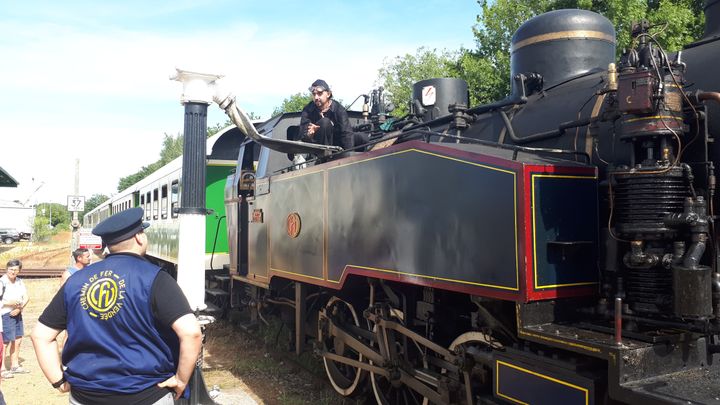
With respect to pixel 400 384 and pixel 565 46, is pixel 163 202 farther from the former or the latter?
pixel 565 46

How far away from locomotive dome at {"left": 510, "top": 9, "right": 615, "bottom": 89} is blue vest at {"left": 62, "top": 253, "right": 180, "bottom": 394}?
2930mm

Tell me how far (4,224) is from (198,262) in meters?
55.4

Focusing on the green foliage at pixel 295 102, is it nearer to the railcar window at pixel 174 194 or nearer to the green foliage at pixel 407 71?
the green foliage at pixel 407 71

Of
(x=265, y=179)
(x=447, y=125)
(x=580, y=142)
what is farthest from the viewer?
(x=265, y=179)

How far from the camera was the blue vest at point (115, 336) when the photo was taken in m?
2.42

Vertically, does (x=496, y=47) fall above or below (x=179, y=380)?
above

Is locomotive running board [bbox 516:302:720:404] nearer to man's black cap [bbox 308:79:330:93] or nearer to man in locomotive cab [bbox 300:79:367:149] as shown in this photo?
man in locomotive cab [bbox 300:79:367:149]

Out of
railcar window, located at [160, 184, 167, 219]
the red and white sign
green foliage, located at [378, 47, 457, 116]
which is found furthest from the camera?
green foliage, located at [378, 47, 457, 116]

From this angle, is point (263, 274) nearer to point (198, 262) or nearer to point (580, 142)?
point (198, 262)

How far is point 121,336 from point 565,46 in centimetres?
331

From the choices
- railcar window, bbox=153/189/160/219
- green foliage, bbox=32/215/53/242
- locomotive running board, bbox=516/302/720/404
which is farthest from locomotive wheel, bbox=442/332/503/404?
green foliage, bbox=32/215/53/242

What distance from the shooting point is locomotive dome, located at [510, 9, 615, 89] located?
13.3 ft

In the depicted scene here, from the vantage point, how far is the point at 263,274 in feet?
20.3

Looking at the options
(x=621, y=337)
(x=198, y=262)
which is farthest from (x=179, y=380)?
(x=621, y=337)
